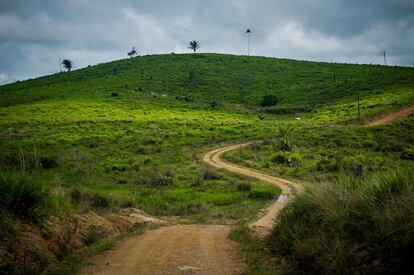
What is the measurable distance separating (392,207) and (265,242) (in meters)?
4.50

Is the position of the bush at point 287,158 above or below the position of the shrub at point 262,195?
above

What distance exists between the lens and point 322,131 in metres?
47.9

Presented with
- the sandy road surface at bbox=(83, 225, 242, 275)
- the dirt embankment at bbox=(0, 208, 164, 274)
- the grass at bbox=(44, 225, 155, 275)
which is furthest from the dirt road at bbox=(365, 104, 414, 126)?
the grass at bbox=(44, 225, 155, 275)

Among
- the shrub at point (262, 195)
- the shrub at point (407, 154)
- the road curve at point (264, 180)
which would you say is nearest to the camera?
the road curve at point (264, 180)

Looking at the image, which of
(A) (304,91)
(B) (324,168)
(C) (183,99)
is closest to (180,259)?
(B) (324,168)

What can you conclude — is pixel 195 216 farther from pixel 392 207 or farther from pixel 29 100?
pixel 29 100

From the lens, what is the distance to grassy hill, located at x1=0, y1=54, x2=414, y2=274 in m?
18.4

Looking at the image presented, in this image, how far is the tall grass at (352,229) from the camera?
6.35m

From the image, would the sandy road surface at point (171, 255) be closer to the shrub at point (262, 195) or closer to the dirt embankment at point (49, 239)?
the dirt embankment at point (49, 239)

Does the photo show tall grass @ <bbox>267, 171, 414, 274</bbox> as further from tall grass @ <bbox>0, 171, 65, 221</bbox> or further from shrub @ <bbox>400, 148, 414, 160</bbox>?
shrub @ <bbox>400, 148, 414, 160</bbox>

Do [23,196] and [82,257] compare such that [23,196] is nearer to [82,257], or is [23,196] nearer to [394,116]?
[82,257]

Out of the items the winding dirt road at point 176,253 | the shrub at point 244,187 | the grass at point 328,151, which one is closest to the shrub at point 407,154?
the grass at point 328,151

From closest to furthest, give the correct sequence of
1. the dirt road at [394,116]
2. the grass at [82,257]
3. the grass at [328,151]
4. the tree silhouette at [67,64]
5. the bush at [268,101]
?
the grass at [82,257], the grass at [328,151], the dirt road at [394,116], the bush at [268,101], the tree silhouette at [67,64]

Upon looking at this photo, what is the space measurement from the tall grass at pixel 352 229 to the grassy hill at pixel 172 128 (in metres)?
5.75
